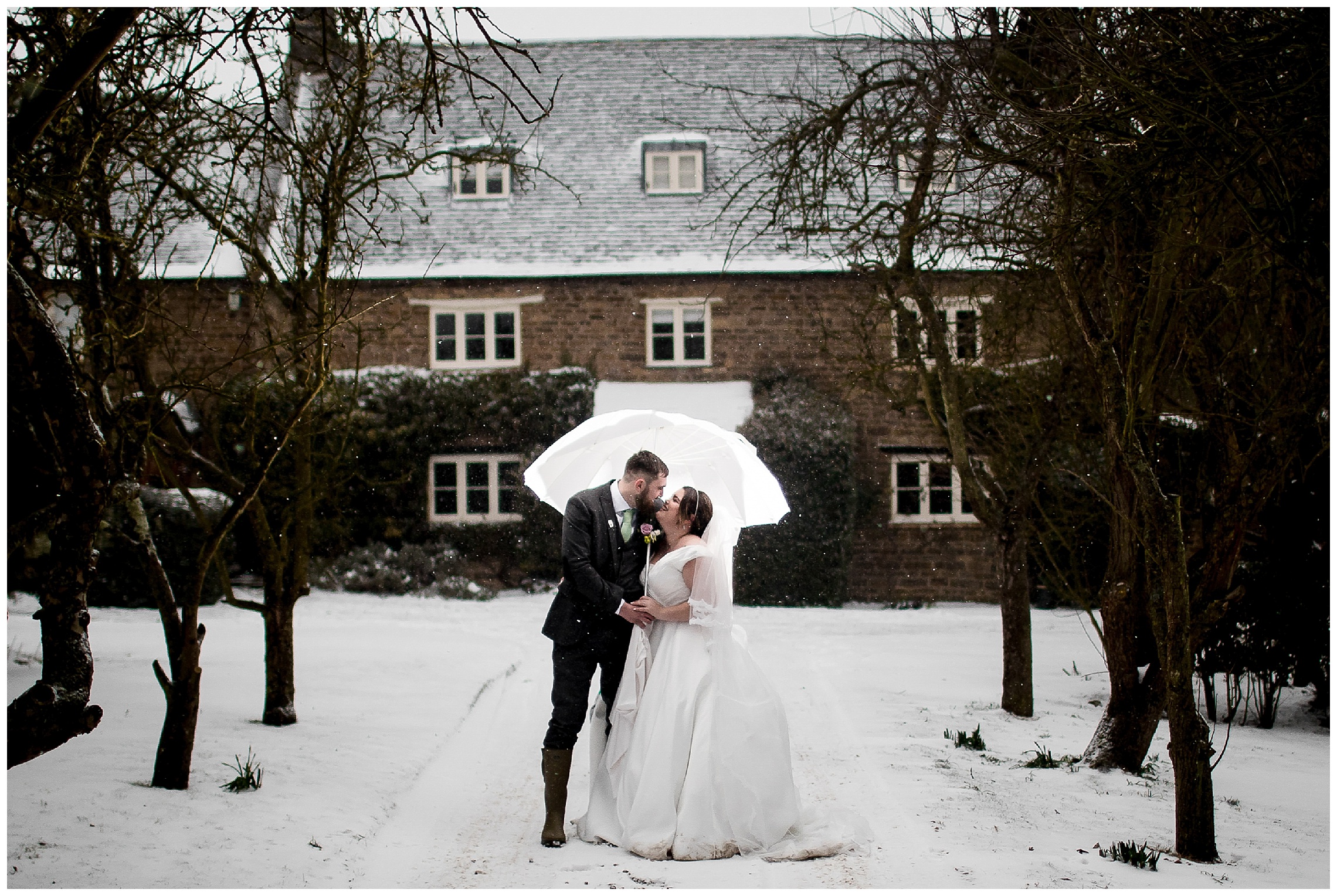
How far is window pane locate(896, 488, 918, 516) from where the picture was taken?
62.3 feet

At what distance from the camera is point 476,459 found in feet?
62.1

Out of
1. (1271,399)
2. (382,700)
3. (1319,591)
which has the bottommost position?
(382,700)

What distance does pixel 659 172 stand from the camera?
67.3 ft

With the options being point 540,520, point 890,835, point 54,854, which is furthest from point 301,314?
point 540,520

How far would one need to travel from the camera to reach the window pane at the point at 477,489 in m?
19.1

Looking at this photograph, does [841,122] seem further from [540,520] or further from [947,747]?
[540,520]

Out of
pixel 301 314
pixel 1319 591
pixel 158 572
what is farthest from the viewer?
pixel 1319 591

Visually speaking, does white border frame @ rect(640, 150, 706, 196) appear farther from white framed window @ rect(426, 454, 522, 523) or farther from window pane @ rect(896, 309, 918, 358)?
window pane @ rect(896, 309, 918, 358)

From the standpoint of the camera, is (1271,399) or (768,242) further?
(768,242)

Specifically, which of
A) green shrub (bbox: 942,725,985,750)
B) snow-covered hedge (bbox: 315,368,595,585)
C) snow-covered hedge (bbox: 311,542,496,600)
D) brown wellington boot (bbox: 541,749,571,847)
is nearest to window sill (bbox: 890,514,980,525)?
snow-covered hedge (bbox: 315,368,595,585)

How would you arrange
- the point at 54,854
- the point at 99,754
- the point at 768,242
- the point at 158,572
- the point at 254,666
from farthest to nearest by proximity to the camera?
the point at 768,242 < the point at 254,666 < the point at 99,754 < the point at 158,572 < the point at 54,854

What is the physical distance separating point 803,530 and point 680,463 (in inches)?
447

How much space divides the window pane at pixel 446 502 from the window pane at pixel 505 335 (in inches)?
96.1

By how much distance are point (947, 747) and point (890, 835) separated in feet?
7.48
